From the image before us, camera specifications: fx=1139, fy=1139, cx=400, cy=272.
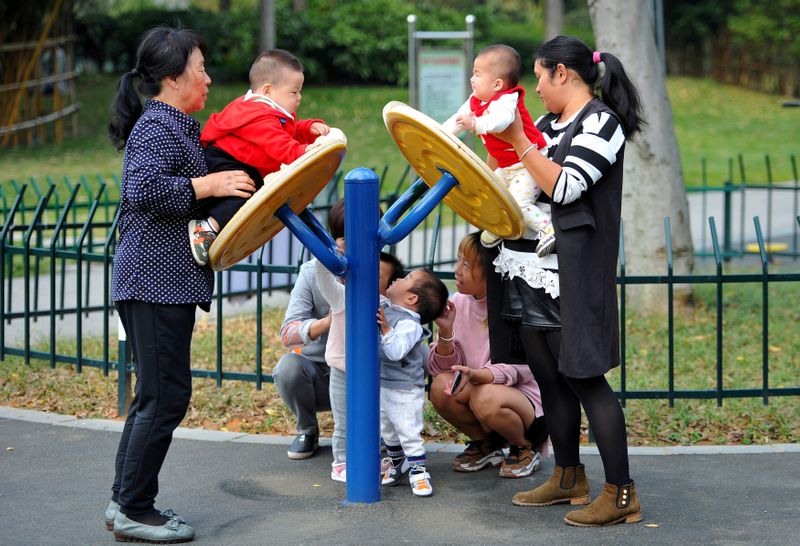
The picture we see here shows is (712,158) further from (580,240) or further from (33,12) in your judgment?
(580,240)

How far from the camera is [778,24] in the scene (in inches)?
1281

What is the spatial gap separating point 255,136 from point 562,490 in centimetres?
180

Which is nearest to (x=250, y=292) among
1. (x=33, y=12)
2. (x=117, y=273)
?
(x=117, y=273)

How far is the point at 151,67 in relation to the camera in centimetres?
392

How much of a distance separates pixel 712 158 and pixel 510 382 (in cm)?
1706

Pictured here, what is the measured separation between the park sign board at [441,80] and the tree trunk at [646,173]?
508cm

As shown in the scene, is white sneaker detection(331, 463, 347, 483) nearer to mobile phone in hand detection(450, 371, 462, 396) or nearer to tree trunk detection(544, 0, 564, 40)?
mobile phone in hand detection(450, 371, 462, 396)

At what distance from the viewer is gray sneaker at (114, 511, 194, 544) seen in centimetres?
400

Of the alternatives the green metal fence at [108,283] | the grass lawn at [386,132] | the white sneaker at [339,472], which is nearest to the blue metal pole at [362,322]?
the white sneaker at [339,472]

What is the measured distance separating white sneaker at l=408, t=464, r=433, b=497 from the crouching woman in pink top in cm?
34

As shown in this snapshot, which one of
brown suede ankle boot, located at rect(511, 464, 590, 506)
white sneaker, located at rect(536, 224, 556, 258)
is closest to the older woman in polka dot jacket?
white sneaker, located at rect(536, 224, 556, 258)

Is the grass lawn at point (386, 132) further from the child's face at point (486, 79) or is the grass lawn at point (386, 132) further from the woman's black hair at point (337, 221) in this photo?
the child's face at point (486, 79)

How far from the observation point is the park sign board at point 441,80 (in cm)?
1383

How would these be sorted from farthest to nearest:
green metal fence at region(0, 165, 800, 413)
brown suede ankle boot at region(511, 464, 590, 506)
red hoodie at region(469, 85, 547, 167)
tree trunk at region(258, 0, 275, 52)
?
tree trunk at region(258, 0, 275, 52) → green metal fence at region(0, 165, 800, 413) → brown suede ankle boot at region(511, 464, 590, 506) → red hoodie at region(469, 85, 547, 167)
